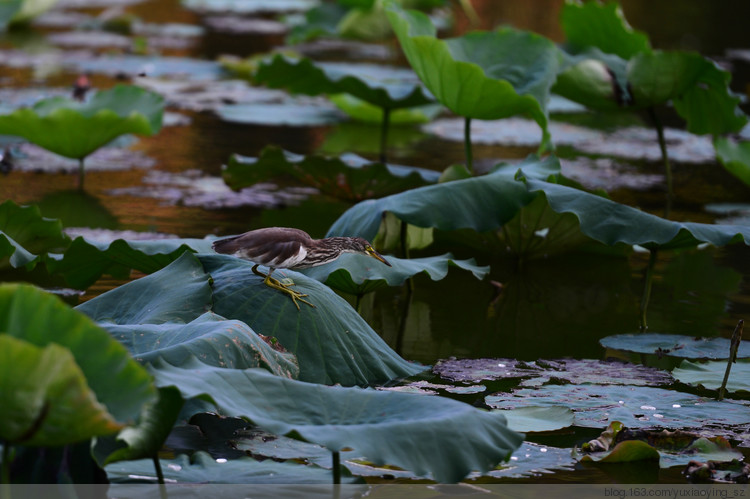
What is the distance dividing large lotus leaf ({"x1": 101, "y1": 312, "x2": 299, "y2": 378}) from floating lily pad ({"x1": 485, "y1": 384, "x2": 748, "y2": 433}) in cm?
58

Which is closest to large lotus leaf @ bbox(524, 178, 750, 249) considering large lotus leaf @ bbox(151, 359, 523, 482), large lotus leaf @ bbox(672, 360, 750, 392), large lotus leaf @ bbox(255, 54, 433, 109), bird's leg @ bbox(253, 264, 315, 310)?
large lotus leaf @ bbox(672, 360, 750, 392)

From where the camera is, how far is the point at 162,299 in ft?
8.46

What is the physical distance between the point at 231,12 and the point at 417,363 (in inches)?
400

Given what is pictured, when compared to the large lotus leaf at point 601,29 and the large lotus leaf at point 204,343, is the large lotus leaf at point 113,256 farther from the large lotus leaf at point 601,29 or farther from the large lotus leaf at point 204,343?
the large lotus leaf at point 601,29

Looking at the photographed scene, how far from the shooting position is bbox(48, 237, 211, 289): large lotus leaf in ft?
9.50

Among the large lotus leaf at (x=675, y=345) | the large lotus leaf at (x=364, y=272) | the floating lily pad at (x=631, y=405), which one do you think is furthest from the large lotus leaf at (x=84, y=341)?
the large lotus leaf at (x=675, y=345)

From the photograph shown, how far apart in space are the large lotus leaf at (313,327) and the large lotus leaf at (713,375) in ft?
2.30

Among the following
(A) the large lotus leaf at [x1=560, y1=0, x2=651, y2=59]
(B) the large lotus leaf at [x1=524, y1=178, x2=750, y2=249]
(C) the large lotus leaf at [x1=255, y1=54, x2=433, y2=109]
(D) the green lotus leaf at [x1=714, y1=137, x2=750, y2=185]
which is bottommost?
(B) the large lotus leaf at [x1=524, y1=178, x2=750, y2=249]

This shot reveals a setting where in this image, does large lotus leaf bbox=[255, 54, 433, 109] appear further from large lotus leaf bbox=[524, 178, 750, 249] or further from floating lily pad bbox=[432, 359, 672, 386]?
floating lily pad bbox=[432, 359, 672, 386]

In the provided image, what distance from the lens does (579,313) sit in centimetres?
353

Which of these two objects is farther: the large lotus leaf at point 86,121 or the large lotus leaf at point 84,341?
the large lotus leaf at point 86,121

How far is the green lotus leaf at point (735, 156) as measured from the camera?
14.8ft

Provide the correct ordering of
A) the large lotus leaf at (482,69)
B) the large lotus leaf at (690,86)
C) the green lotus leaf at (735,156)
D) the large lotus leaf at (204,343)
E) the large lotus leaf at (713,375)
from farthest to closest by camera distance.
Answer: the green lotus leaf at (735,156) → the large lotus leaf at (690,86) → the large lotus leaf at (482,69) → the large lotus leaf at (713,375) → the large lotus leaf at (204,343)

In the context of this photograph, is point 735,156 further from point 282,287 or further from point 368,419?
point 368,419
